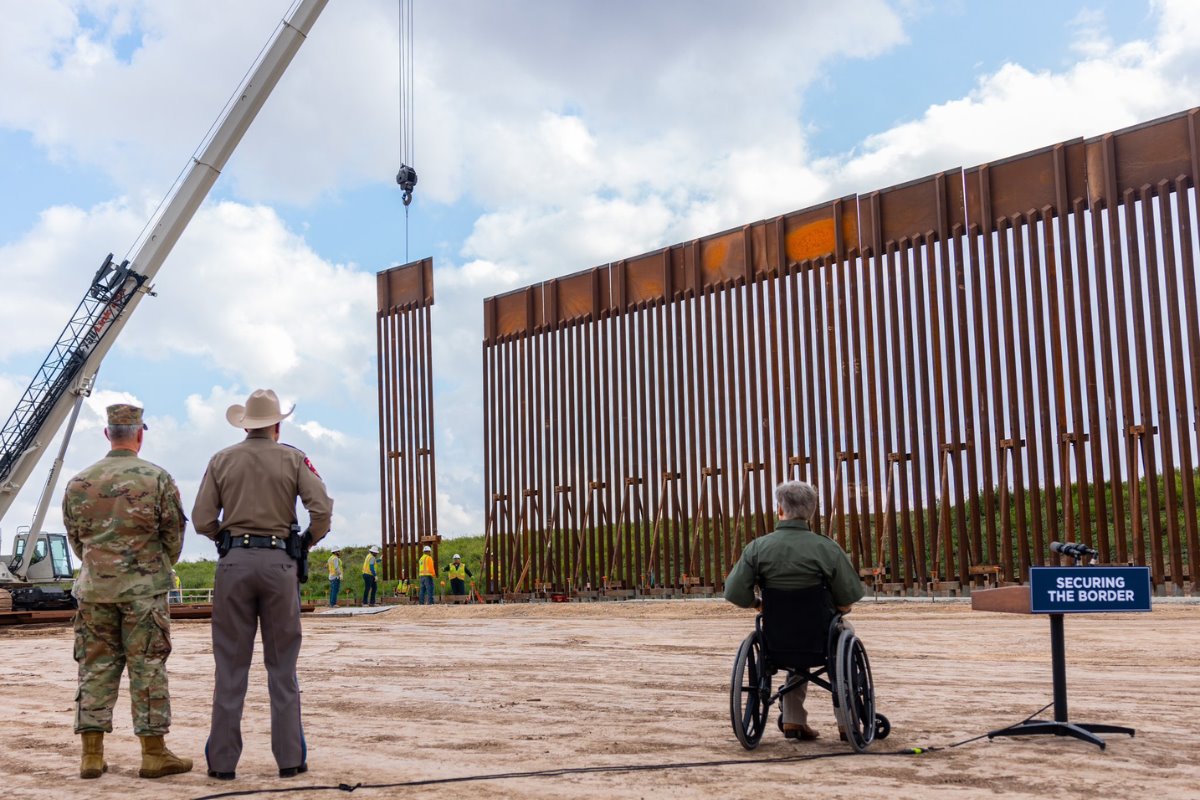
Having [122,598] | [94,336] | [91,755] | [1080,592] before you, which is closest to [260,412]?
[122,598]

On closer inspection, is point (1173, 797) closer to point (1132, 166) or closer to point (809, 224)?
point (1132, 166)

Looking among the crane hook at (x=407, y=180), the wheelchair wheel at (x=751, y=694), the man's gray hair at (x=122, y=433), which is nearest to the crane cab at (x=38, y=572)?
the crane hook at (x=407, y=180)

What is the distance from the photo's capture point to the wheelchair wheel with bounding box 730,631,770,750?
5.14 m

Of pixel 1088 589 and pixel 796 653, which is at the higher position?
pixel 1088 589

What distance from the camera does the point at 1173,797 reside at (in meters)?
4.13

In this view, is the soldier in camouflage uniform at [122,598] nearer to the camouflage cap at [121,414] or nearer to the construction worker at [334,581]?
the camouflage cap at [121,414]

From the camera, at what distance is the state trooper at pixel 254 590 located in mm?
4809

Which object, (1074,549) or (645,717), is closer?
(1074,549)

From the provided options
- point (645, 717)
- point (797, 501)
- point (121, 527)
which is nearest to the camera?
point (121, 527)

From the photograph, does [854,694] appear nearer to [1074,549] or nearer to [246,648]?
[1074,549]

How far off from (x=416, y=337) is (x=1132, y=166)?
1425 centimetres

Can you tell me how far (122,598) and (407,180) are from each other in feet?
66.8

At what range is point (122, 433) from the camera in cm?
522

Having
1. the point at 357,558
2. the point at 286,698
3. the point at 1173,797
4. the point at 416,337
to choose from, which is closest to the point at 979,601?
the point at 1173,797
